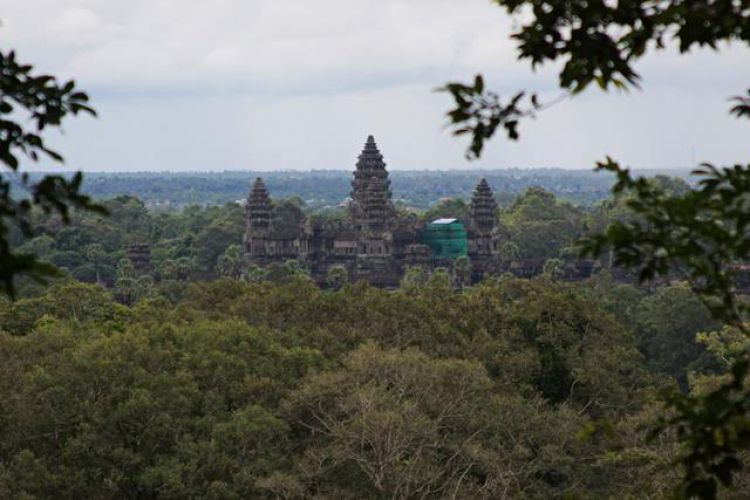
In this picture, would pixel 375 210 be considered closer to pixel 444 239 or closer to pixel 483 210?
pixel 444 239

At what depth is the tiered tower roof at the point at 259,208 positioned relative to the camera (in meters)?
120

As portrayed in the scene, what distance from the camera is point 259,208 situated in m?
121

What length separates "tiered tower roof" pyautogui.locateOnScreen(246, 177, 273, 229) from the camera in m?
120

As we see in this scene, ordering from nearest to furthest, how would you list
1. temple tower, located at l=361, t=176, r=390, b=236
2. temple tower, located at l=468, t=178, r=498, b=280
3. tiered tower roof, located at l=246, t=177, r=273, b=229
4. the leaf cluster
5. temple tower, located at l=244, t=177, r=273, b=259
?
the leaf cluster → temple tower, located at l=361, t=176, r=390, b=236 → temple tower, located at l=244, t=177, r=273, b=259 → tiered tower roof, located at l=246, t=177, r=273, b=229 → temple tower, located at l=468, t=178, r=498, b=280

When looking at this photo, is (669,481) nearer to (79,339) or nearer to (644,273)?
(79,339)

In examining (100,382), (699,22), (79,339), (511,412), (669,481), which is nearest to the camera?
(699,22)

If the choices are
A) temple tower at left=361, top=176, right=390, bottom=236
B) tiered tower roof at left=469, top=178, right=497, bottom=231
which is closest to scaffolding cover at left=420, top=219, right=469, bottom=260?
tiered tower roof at left=469, top=178, right=497, bottom=231

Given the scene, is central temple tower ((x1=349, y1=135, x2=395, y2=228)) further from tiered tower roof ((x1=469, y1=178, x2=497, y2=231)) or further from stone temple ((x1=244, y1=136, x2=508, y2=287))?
tiered tower roof ((x1=469, y1=178, x2=497, y2=231))

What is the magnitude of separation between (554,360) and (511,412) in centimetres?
846

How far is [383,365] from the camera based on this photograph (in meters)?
30.5

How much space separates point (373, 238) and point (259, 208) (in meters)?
12.2

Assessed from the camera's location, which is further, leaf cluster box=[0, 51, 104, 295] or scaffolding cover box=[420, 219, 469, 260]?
scaffolding cover box=[420, 219, 469, 260]

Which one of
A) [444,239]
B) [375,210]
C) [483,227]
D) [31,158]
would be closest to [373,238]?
[375,210]

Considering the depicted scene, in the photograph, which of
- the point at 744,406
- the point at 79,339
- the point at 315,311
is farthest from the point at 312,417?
the point at 744,406
